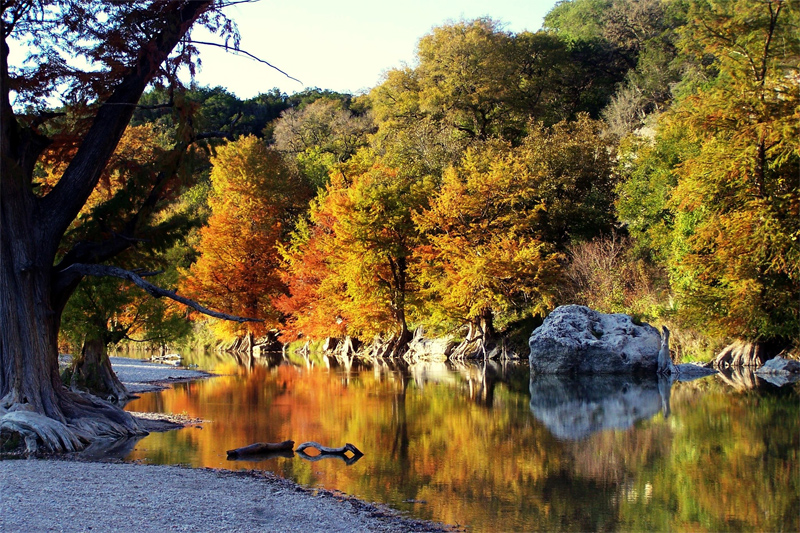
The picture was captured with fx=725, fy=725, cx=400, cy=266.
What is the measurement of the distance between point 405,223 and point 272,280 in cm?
905

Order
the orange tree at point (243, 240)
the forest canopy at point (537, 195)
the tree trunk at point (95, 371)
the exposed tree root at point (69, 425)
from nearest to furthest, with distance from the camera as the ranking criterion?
the exposed tree root at point (69, 425)
the tree trunk at point (95, 371)
the forest canopy at point (537, 195)
the orange tree at point (243, 240)

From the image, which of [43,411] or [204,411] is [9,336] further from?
[204,411]

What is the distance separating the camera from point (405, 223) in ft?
97.3

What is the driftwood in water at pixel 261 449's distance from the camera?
1052 cm

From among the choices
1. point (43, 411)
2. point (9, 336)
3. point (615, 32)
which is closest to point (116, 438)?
point (43, 411)

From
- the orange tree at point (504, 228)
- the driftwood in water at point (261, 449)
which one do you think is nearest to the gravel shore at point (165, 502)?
the driftwood in water at point (261, 449)

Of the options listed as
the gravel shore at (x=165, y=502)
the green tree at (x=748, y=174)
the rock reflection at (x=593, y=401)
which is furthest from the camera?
the green tree at (x=748, y=174)

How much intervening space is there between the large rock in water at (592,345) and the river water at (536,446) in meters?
1.38

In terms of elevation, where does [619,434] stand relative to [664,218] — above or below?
below

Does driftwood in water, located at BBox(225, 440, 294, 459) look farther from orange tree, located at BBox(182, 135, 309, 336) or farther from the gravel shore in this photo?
orange tree, located at BBox(182, 135, 309, 336)

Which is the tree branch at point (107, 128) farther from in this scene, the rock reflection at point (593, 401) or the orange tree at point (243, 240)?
the orange tree at point (243, 240)

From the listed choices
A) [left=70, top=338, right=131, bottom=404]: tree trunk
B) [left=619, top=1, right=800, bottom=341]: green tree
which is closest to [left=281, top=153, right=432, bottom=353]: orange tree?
[left=619, top=1, right=800, bottom=341]: green tree

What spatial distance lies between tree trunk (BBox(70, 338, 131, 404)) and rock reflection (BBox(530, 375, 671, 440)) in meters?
9.49

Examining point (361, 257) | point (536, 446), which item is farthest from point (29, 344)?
point (361, 257)
